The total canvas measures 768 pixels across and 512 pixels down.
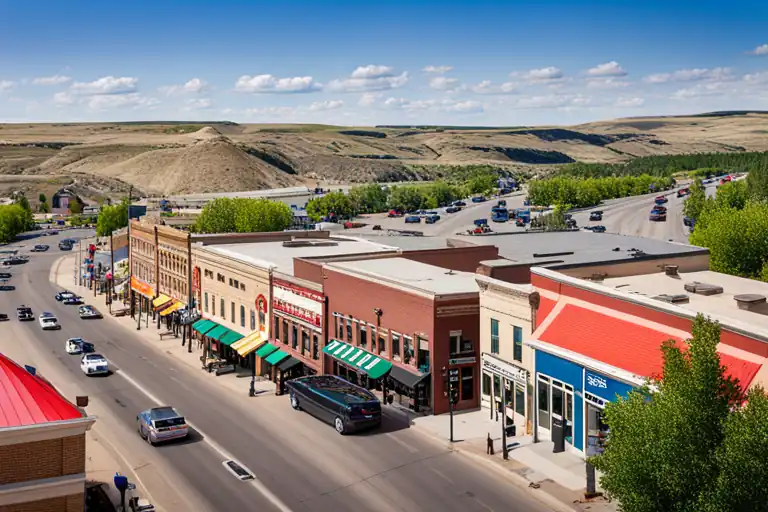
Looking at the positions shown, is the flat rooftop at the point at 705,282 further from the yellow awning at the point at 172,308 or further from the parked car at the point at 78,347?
the yellow awning at the point at 172,308

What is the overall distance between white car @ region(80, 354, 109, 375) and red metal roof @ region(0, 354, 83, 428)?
103ft

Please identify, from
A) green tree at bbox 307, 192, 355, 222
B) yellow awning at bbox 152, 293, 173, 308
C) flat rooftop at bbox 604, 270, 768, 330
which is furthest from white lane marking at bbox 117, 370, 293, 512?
green tree at bbox 307, 192, 355, 222

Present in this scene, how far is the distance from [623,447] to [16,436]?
13.7 m

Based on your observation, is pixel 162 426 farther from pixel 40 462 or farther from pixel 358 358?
pixel 40 462

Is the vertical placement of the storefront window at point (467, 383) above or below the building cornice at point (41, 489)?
below

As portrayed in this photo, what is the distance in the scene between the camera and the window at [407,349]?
41.9 m

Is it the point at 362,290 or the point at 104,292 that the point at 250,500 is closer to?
the point at 362,290

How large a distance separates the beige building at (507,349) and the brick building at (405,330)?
93 centimetres

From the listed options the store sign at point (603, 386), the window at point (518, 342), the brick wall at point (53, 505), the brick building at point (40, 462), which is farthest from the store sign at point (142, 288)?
the brick wall at point (53, 505)

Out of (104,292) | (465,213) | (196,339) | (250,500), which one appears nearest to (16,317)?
(104,292)

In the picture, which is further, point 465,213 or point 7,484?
point 465,213

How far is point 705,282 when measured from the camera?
133 feet

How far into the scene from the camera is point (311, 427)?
3994 centimetres

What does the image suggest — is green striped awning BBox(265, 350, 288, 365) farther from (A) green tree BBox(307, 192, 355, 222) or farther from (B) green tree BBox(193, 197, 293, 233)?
(A) green tree BBox(307, 192, 355, 222)
